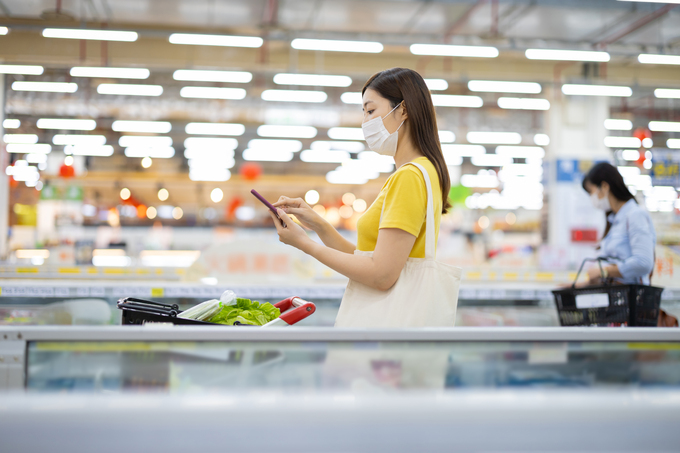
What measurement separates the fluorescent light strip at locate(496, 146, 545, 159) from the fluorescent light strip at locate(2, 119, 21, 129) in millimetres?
12462

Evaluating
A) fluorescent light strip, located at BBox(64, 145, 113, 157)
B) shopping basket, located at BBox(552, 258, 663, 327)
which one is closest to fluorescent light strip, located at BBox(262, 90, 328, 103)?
shopping basket, located at BBox(552, 258, 663, 327)

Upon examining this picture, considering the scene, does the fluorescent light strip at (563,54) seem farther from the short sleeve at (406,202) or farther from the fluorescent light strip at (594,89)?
the short sleeve at (406,202)

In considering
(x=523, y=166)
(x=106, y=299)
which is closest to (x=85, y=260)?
(x=106, y=299)

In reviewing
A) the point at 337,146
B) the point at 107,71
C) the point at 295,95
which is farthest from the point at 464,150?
the point at 107,71

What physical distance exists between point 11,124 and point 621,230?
11.6 metres

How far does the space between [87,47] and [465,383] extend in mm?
10280

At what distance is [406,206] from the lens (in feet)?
5.02

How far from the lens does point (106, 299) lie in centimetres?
353

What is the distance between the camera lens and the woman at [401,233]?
1.53 meters

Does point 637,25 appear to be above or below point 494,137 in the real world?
above

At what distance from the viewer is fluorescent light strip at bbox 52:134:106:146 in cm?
1457

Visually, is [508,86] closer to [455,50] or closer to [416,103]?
[455,50]

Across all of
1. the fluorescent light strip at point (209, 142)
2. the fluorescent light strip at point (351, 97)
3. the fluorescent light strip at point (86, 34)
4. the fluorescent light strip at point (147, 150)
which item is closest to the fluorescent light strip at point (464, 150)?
the fluorescent light strip at point (351, 97)

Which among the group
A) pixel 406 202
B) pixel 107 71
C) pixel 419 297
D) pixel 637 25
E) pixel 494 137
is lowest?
pixel 419 297
